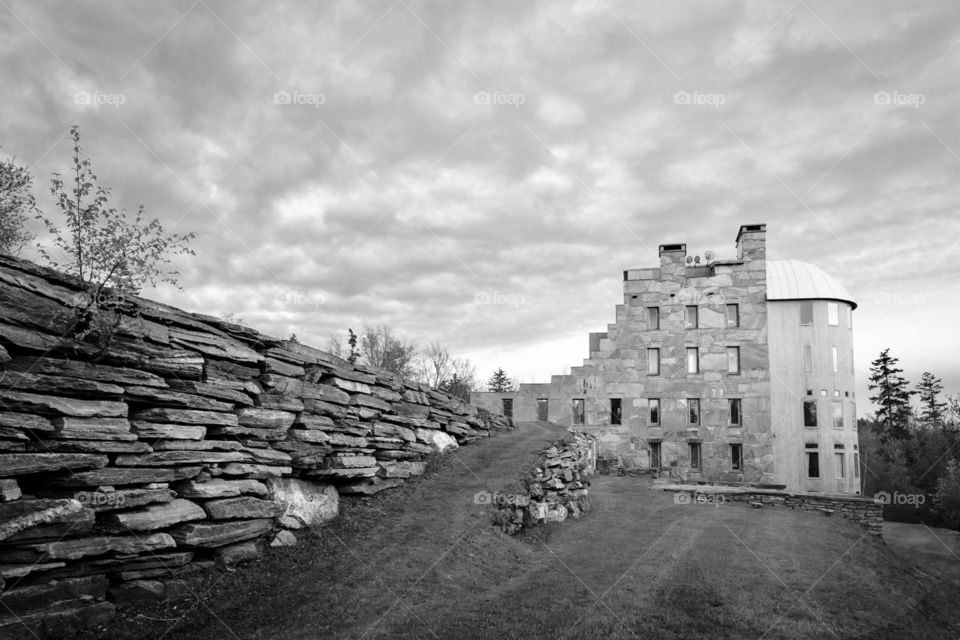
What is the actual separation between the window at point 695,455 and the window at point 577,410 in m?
6.32

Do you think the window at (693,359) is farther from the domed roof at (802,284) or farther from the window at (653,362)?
the domed roof at (802,284)

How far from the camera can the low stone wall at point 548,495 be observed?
14945 millimetres

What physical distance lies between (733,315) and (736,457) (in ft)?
26.2

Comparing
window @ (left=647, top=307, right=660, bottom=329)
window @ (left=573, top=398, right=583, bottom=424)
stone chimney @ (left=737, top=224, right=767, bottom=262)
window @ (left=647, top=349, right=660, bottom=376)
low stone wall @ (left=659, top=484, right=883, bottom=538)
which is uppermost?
stone chimney @ (left=737, top=224, right=767, bottom=262)

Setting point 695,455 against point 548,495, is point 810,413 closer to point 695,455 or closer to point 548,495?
point 695,455

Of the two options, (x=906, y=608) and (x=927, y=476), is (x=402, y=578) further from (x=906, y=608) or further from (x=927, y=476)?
(x=927, y=476)

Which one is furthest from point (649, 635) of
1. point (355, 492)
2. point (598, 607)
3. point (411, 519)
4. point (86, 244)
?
point (86, 244)

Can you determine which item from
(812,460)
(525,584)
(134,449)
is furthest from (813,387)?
(134,449)

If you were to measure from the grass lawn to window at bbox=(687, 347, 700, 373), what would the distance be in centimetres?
1643

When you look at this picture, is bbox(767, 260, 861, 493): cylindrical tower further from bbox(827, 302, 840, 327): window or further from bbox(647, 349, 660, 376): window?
bbox(647, 349, 660, 376): window

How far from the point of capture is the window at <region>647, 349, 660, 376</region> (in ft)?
115

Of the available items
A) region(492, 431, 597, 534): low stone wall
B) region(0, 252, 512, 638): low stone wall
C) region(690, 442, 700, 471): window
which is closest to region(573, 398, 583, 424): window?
region(690, 442, 700, 471): window

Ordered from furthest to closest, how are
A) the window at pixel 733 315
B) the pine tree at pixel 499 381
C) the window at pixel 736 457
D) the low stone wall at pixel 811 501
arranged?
the pine tree at pixel 499 381 < the window at pixel 733 315 < the window at pixel 736 457 < the low stone wall at pixel 811 501

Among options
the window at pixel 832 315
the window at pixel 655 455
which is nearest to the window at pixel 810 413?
the window at pixel 832 315
